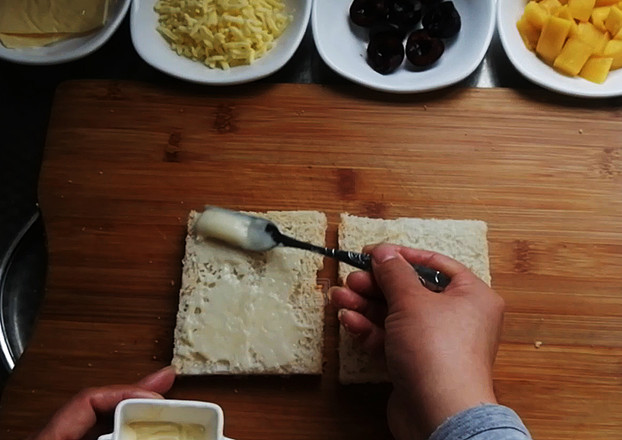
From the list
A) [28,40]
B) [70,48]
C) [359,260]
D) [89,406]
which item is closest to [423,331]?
[359,260]

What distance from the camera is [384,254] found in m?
1.50

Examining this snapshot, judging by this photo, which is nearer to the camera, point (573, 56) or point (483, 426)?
point (483, 426)

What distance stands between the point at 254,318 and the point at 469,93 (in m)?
0.88

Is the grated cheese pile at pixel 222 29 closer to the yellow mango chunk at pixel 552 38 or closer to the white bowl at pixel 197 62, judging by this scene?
the white bowl at pixel 197 62

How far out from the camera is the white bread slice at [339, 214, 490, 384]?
170 centimetres

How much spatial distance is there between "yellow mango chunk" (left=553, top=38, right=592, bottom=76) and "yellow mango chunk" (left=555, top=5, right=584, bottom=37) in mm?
19

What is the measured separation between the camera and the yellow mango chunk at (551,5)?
189 centimetres

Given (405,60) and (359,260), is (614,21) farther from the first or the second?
(359,260)

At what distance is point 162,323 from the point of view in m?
1.71

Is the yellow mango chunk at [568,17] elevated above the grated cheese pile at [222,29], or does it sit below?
above

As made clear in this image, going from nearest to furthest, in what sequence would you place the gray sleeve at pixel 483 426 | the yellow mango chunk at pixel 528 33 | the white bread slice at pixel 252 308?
the gray sleeve at pixel 483 426 < the white bread slice at pixel 252 308 < the yellow mango chunk at pixel 528 33

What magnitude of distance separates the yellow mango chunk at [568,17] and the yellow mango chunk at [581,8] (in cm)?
1

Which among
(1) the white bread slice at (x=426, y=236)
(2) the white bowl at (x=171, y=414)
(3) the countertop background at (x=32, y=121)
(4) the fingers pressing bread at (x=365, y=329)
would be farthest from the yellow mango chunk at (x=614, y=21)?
(2) the white bowl at (x=171, y=414)

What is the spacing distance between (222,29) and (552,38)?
0.92 meters
